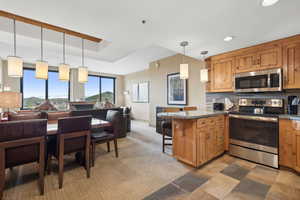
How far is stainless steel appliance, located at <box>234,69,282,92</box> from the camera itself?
2.46 meters

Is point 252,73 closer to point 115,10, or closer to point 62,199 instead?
point 115,10

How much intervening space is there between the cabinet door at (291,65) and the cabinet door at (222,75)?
2.88 feet

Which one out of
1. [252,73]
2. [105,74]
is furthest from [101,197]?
[105,74]

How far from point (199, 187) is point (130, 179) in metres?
1.01

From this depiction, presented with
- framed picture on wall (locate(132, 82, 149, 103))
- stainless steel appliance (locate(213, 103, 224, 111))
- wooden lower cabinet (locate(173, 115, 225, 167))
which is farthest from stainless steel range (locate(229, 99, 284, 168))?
framed picture on wall (locate(132, 82, 149, 103))

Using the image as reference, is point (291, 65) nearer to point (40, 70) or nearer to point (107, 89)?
point (40, 70)

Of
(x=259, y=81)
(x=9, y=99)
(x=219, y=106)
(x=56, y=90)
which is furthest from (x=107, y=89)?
(x=259, y=81)

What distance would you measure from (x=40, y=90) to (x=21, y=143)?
626cm

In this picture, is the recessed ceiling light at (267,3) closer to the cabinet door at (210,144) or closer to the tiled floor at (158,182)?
the cabinet door at (210,144)

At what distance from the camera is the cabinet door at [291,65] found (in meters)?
2.30

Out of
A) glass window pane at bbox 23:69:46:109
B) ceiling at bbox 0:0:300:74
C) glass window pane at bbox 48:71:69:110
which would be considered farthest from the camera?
glass window pane at bbox 48:71:69:110

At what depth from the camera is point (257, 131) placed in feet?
8.11

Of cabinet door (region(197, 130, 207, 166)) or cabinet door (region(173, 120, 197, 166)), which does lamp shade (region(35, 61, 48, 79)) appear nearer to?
cabinet door (region(173, 120, 197, 166))

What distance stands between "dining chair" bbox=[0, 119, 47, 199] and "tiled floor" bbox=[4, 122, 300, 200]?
15.3 inches
